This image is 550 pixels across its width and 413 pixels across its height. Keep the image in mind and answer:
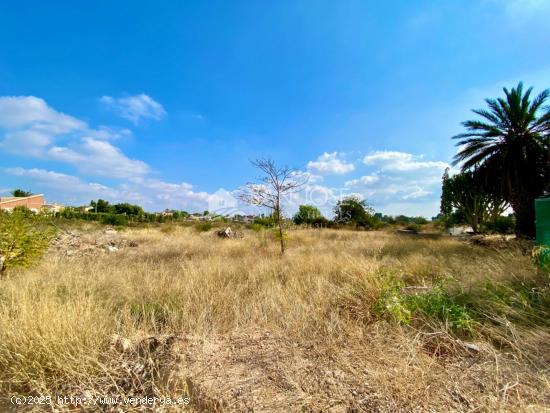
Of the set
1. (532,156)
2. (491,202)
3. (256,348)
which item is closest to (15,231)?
(256,348)

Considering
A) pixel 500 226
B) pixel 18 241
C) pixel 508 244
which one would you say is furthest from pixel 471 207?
pixel 18 241

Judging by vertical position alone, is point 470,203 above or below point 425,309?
above

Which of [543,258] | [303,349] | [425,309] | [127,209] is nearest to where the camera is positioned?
[303,349]

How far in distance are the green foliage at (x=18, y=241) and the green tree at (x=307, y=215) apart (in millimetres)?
27639

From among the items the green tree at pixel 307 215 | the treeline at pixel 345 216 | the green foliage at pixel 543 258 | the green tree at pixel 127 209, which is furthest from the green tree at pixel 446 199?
the green tree at pixel 127 209

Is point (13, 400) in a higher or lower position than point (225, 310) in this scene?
lower

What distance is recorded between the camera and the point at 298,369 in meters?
2.34

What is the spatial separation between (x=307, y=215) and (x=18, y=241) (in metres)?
29.5

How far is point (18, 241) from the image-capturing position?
19.5ft

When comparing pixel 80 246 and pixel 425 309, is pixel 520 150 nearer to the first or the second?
pixel 425 309

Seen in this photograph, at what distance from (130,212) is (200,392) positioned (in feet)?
201

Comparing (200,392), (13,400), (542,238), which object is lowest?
(13,400)

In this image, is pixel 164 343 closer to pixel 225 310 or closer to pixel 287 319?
pixel 225 310

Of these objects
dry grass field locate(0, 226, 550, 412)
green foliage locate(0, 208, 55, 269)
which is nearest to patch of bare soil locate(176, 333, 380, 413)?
dry grass field locate(0, 226, 550, 412)
